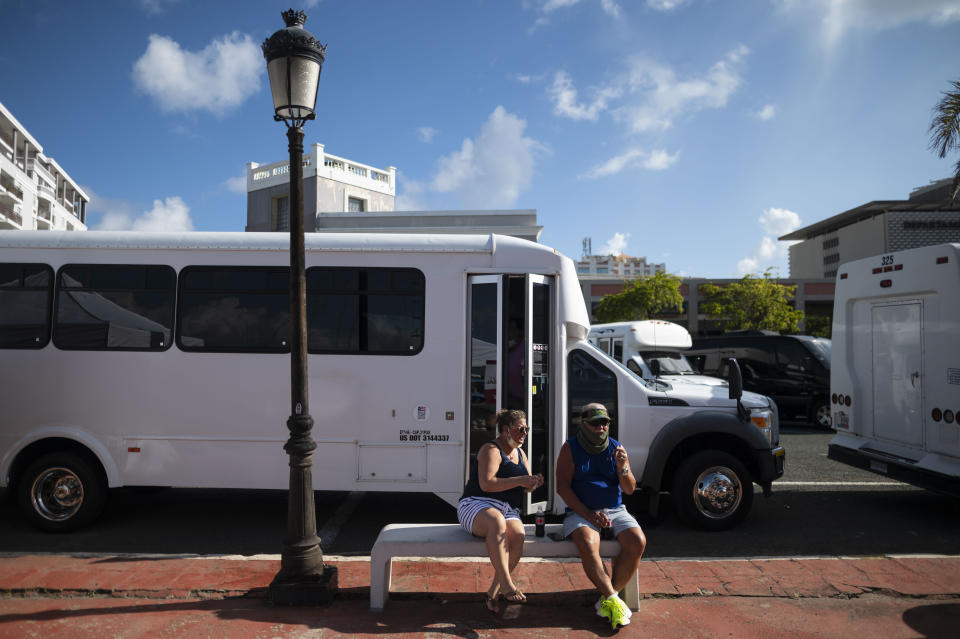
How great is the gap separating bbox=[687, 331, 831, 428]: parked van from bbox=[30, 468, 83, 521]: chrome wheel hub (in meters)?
12.4

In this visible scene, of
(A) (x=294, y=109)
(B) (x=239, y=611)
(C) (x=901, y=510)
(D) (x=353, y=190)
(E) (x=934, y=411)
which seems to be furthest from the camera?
(D) (x=353, y=190)

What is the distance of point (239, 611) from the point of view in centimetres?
420

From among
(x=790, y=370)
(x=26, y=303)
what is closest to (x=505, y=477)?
(x=26, y=303)

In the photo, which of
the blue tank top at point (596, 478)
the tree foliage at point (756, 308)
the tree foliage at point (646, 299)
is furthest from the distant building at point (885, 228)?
the blue tank top at point (596, 478)

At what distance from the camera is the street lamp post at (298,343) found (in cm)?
433

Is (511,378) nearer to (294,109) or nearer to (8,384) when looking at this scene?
(294,109)

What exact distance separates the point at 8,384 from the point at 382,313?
12.4 feet

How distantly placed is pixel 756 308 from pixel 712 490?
39.2m

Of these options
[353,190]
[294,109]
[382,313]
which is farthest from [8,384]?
[353,190]

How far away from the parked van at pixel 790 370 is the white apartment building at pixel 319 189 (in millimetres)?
17801

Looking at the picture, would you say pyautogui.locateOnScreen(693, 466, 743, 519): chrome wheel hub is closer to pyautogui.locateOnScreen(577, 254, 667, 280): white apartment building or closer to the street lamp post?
the street lamp post

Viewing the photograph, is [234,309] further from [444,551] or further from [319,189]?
[319,189]

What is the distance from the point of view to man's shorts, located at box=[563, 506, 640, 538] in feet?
14.1

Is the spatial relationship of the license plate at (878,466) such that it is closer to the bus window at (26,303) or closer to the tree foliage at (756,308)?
the bus window at (26,303)
